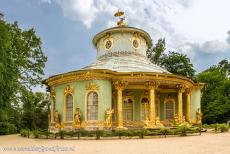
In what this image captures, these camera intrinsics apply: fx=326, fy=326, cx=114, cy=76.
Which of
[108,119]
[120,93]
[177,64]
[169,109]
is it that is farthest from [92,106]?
[177,64]

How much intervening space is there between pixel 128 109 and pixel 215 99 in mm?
22311

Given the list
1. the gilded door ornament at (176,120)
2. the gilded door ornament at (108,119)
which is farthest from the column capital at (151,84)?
the gilded door ornament at (176,120)

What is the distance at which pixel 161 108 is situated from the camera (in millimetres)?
28828

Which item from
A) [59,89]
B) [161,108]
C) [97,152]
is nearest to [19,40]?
[59,89]

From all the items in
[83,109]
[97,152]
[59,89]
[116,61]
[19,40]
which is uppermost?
[19,40]

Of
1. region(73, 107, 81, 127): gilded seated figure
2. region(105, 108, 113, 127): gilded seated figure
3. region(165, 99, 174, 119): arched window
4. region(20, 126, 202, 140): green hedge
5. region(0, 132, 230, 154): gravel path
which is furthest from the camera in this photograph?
region(165, 99, 174, 119): arched window

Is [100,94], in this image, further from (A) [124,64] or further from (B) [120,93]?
(A) [124,64]

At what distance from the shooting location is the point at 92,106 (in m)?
23.6

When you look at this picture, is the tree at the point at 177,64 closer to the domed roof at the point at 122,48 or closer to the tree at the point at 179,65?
the tree at the point at 179,65

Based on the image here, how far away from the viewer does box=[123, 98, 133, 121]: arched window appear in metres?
26.5

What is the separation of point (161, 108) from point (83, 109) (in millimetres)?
8235

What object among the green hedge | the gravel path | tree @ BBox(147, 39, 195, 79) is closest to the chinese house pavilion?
the green hedge

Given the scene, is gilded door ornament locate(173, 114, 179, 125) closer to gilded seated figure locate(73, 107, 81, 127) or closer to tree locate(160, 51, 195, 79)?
gilded seated figure locate(73, 107, 81, 127)

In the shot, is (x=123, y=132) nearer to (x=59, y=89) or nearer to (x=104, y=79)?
(x=104, y=79)
